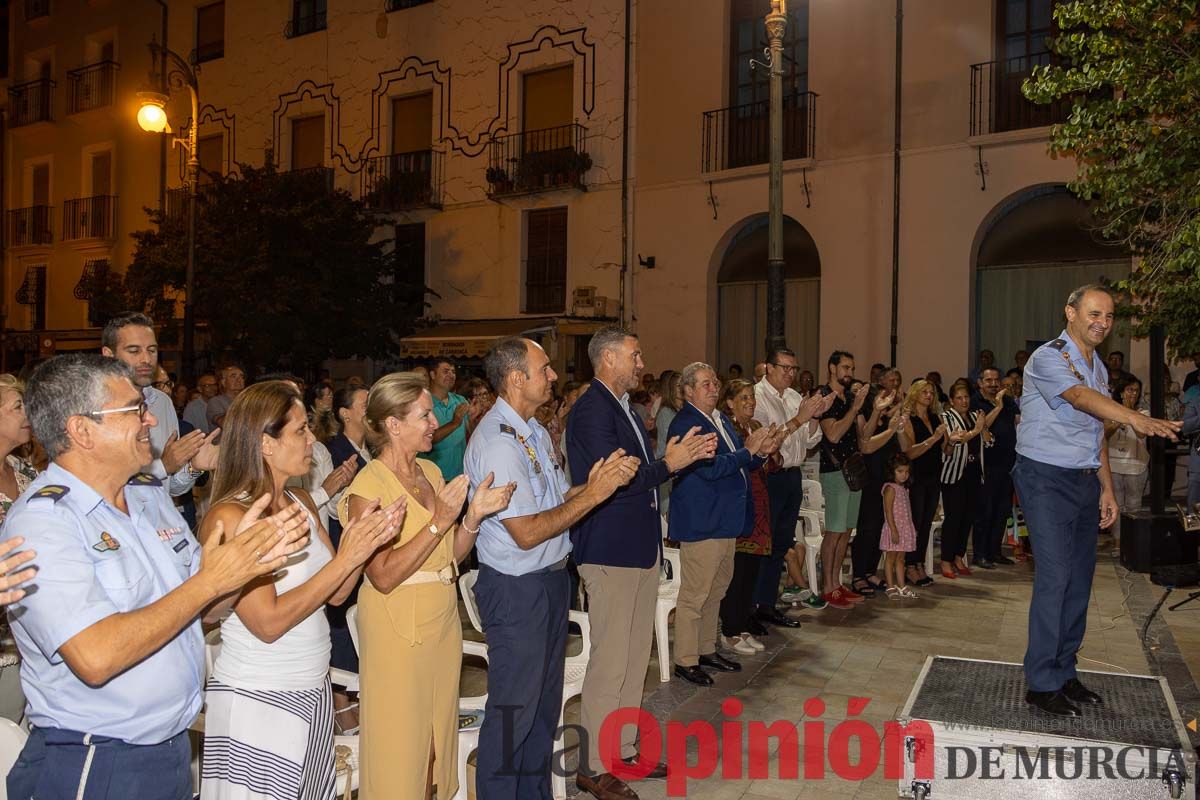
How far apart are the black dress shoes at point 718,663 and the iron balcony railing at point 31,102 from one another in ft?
90.7

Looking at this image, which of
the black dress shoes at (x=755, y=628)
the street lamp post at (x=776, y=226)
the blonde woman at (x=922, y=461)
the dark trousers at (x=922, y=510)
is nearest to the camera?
the black dress shoes at (x=755, y=628)

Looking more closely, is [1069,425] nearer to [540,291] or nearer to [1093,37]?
[1093,37]

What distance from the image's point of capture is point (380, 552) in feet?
10.9

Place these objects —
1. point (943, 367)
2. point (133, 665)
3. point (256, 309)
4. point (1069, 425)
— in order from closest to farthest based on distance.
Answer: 1. point (133, 665)
2. point (1069, 425)
3. point (943, 367)
4. point (256, 309)

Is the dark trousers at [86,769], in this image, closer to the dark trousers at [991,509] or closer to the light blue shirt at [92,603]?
the light blue shirt at [92,603]

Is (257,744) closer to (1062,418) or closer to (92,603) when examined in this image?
(92,603)

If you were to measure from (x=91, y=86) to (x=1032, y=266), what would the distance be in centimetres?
2384

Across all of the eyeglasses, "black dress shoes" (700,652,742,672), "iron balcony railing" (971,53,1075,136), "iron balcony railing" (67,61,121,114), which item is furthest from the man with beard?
"iron balcony railing" (67,61,121,114)

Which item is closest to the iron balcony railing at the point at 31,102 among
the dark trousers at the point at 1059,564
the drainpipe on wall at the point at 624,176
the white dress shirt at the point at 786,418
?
the drainpipe on wall at the point at 624,176

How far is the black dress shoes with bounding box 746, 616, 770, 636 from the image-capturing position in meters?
6.86

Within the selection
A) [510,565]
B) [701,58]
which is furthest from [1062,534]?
[701,58]

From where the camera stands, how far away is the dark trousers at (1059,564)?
14.9 ft

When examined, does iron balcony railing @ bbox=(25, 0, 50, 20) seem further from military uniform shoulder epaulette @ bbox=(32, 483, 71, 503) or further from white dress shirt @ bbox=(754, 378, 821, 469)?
military uniform shoulder epaulette @ bbox=(32, 483, 71, 503)

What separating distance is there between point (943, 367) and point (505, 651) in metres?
12.4
